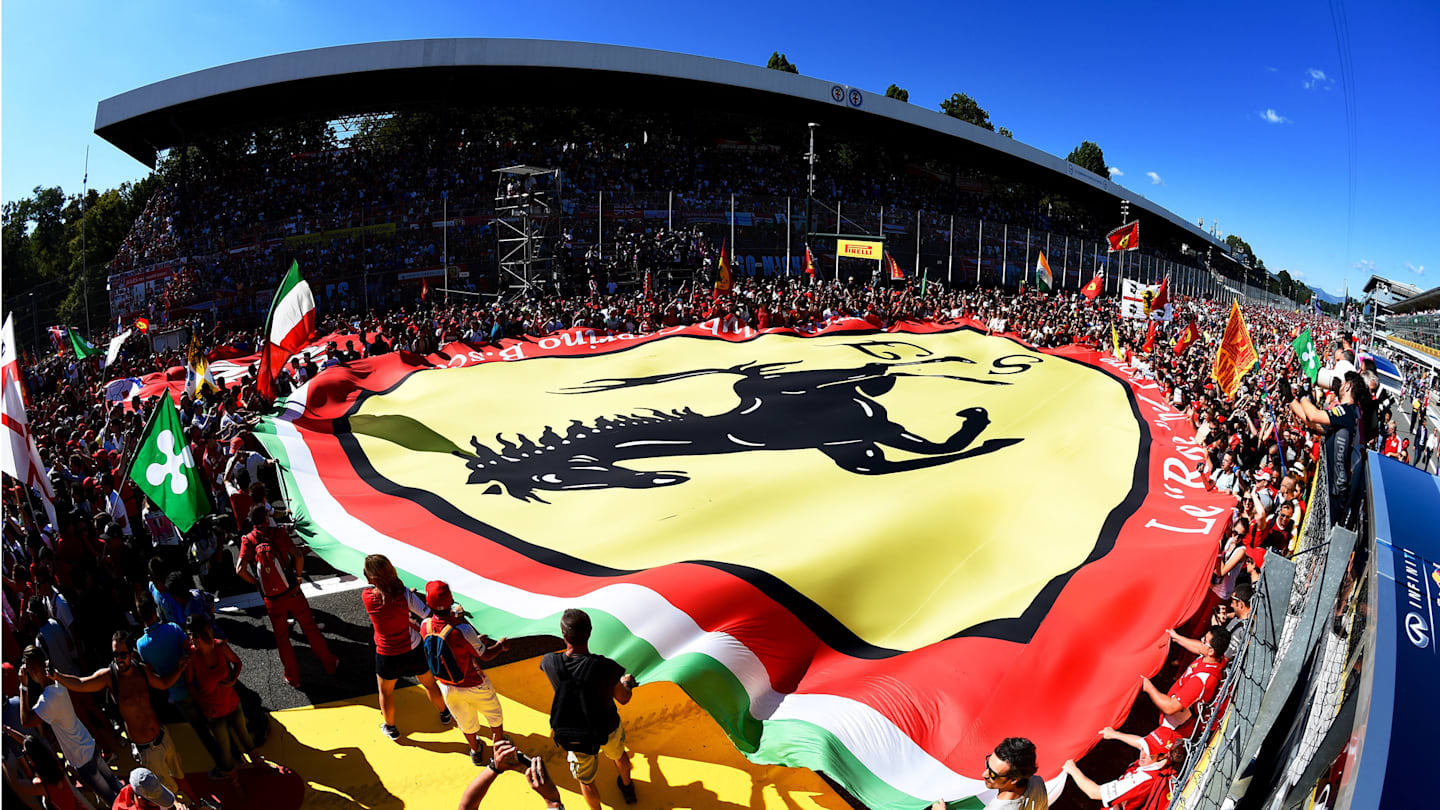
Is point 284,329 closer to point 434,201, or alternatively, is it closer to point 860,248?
point 434,201

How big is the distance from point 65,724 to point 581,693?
128 inches

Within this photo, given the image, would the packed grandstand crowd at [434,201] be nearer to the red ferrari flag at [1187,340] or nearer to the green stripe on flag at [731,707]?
the red ferrari flag at [1187,340]

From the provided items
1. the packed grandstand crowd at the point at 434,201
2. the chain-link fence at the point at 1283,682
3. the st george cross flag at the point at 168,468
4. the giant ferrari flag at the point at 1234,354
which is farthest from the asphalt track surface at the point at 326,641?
the packed grandstand crowd at the point at 434,201

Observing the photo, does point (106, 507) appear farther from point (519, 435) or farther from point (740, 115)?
point (740, 115)

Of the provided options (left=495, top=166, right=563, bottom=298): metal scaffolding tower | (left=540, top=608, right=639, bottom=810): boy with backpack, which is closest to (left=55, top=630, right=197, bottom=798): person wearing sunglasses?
(left=540, top=608, right=639, bottom=810): boy with backpack

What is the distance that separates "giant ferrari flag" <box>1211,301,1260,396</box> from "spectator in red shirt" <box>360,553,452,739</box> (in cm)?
1160

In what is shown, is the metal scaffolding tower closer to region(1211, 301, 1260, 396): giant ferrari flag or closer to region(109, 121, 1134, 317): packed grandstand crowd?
region(109, 121, 1134, 317): packed grandstand crowd

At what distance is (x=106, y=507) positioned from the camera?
7945 mm

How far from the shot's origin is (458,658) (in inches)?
175

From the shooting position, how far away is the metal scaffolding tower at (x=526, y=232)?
2500 cm

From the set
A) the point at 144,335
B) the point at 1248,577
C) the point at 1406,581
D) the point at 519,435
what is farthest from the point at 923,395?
the point at 144,335

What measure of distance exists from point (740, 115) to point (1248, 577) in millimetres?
39777

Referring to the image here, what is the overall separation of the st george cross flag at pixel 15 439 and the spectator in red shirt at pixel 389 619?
111 inches

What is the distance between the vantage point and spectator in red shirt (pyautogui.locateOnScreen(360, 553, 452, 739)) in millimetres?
4801
